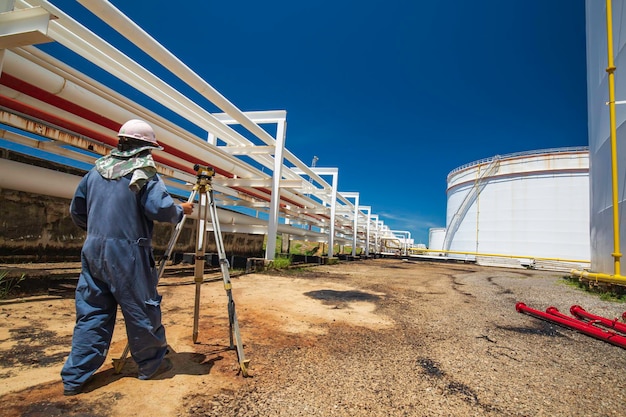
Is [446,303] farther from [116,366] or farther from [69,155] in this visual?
[69,155]

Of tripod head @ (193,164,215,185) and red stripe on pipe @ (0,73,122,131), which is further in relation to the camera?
A: red stripe on pipe @ (0,73,122,131)

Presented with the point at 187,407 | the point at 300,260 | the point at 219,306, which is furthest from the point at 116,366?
the point at 300,260

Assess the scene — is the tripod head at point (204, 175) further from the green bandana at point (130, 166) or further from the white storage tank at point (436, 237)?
the white storage tank at point (436, 237)

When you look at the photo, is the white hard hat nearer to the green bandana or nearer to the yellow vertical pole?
the green bandana

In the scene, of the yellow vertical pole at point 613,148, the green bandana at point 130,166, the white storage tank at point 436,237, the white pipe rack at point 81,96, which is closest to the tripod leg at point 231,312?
the green bandana at point 130,166

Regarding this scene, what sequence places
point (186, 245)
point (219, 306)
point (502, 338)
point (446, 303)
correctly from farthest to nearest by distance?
point (186, 245) < point (446, 303) < point (219, 306) < point (502, 338)

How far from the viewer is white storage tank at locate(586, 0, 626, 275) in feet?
23.3

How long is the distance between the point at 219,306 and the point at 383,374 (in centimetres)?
274

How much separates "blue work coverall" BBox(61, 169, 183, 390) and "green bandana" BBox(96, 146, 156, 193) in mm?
45

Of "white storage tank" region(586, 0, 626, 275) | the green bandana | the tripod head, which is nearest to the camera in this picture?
the green bandana

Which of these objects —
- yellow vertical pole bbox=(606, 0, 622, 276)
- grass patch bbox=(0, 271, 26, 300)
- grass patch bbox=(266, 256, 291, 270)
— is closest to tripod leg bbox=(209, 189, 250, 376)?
grass patch bbox=(0, 271, 26, 300)

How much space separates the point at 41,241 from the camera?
679 centimetres

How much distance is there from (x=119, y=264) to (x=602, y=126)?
11.5 metres

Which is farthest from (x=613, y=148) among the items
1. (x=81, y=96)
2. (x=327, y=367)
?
(x=81, y=96)
